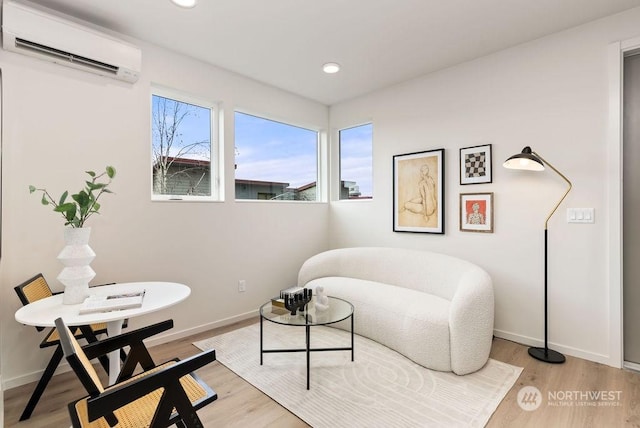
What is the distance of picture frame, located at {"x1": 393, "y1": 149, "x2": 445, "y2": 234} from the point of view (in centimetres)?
338

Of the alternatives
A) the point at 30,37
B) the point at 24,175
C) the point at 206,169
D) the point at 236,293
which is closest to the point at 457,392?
the point at 236,293

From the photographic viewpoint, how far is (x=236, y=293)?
11.3ft

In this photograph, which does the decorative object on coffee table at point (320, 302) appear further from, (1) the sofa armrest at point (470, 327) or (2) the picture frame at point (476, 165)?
(2) the picture frame at point (476, 165)

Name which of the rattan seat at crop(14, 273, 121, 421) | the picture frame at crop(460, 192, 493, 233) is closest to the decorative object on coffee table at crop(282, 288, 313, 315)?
the rattan seat at crop(14, 273, 121, 421)

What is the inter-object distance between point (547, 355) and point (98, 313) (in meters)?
3.19

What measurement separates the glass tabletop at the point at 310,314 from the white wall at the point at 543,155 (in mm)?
1470

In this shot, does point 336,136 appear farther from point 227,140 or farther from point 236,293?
point 236,293

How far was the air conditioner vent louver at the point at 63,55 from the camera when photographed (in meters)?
2.14

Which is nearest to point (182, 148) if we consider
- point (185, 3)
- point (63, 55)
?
point (63, 55)

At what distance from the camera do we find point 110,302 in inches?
68.7

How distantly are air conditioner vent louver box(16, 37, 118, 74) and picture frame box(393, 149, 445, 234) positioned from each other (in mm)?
2925

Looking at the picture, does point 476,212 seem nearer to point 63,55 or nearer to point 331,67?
point 331,67

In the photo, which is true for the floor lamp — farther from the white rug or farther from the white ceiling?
the white ceiling

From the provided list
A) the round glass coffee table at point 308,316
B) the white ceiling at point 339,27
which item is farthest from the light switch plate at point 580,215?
the round glass coffee table at point 308,316
